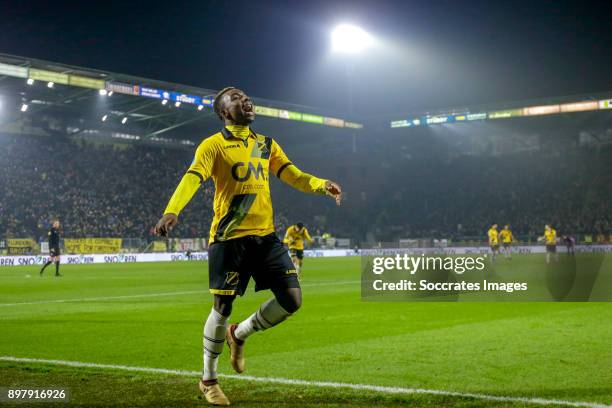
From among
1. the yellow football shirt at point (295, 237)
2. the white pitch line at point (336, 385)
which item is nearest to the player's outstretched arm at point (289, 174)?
the white pitch line at point (336, 385)

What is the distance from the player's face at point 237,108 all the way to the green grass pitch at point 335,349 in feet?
7.82

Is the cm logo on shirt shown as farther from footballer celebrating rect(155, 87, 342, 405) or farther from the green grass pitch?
the green grass pitch

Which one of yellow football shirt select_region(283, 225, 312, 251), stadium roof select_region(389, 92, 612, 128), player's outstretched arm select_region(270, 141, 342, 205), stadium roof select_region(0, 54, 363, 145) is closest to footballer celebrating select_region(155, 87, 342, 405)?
player's outstretched arm select_region(270, 141, 342, 205)

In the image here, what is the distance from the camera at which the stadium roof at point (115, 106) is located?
3862 centimetres

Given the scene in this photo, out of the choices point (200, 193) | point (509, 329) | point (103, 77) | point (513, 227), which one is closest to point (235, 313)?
point (509, 329)

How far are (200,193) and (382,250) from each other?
14.6 meters

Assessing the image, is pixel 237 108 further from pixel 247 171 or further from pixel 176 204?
pixel 176 204

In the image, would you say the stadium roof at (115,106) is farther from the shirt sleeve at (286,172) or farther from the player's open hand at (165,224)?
the player's open hand at (165,224)

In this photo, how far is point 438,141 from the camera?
217 ft

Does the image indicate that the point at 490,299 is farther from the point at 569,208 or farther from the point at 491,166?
the point at 491,166

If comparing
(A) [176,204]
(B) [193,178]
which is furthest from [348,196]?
(A) [176,204]

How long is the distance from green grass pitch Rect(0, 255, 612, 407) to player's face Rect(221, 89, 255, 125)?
7.82 ft

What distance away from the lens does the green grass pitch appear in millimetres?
6199

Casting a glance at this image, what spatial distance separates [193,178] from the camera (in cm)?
571
